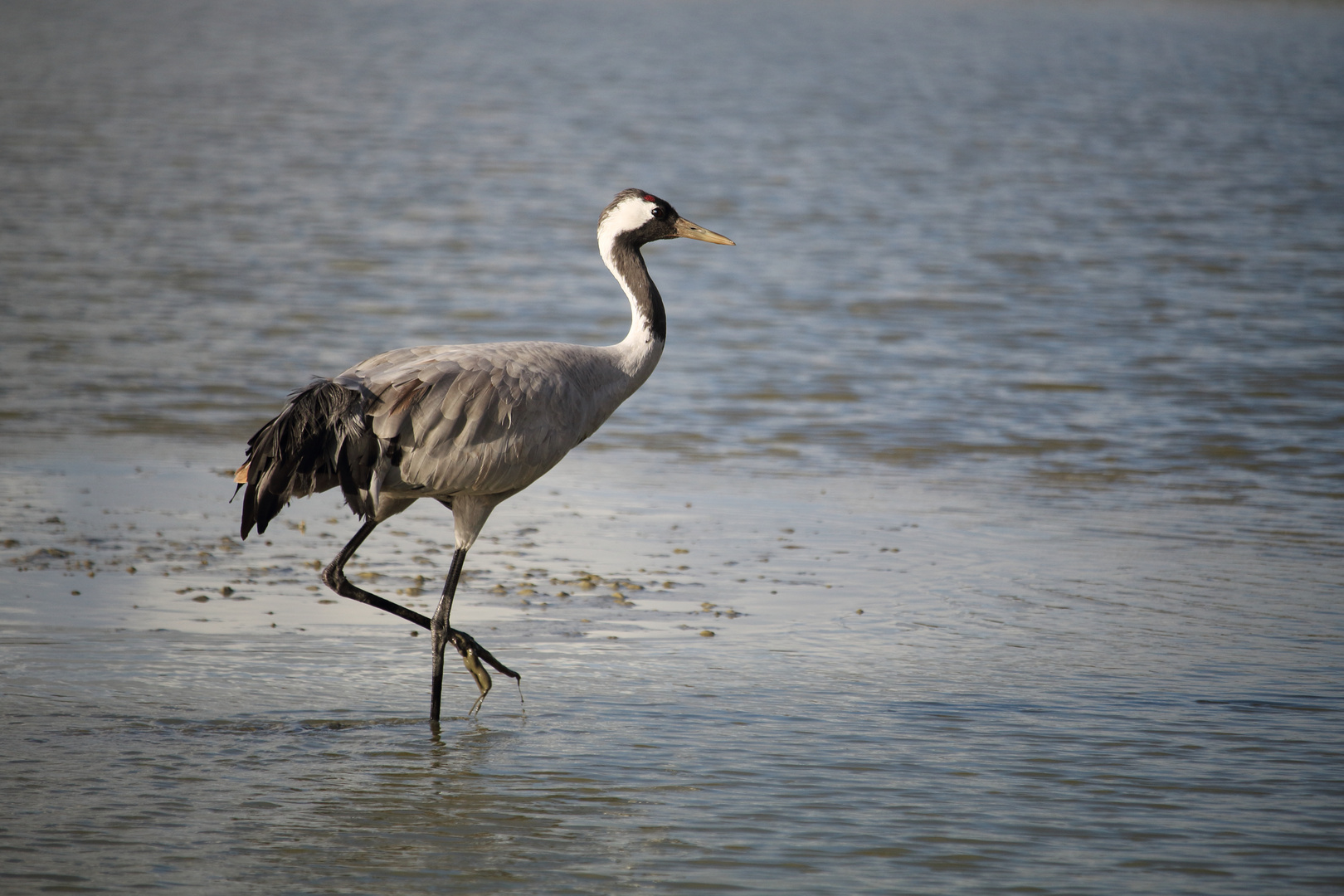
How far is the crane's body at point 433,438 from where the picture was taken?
20.1ft

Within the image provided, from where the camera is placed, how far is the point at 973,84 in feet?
131

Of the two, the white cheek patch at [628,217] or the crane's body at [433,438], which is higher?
the white cheek patch at [628,217]

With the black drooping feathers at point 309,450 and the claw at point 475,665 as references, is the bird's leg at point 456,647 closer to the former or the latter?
the claw at point 475,665

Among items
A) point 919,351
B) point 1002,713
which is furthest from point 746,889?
point 919,351

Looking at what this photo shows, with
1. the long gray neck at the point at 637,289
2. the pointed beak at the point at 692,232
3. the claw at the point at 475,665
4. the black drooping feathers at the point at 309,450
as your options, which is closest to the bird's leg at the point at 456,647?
the claw at the point at 475,665

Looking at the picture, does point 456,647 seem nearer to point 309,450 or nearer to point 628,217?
point 309,450

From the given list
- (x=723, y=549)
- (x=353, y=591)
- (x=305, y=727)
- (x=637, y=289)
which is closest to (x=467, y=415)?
(x=353, y=591)

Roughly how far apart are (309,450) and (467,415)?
63 cm

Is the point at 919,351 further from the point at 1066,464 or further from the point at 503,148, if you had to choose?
the point at 503,148

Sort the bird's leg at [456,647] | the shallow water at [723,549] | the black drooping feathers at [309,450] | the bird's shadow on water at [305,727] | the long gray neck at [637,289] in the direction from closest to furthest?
the shallow water at [723,549]
the bird's shadow on water at [305,727]
the black drooping feathers at [309,450]
the bird's leg at [456,647]
the long gray neck at [637,289]

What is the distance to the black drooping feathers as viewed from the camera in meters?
6.08

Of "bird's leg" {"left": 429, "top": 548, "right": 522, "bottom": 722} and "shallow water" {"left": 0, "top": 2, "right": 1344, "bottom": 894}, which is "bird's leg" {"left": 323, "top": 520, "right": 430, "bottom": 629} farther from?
"shallow water" {"left": 0, "top": 2, "right": 1344, "bottom": 894}

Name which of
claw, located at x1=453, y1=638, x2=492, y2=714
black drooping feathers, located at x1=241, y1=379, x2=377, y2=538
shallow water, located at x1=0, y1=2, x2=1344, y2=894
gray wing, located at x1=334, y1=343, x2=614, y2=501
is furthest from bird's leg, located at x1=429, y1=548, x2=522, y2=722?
black drooping feathers, located at x1=241, y1=379, x2=377, y2=538

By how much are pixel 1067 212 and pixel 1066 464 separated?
512 inches
